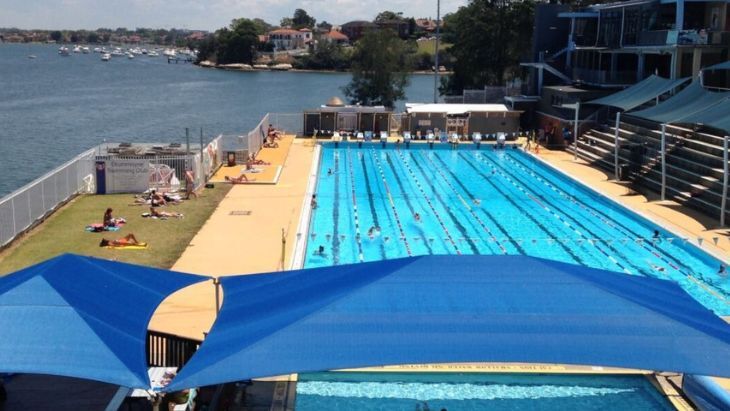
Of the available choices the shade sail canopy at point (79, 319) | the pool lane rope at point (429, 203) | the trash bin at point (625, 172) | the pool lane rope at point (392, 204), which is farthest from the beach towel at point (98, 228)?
the trash bin at point (625, 172)

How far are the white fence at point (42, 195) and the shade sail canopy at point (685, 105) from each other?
63.2 feet

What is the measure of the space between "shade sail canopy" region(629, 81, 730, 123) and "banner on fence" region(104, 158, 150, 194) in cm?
1728

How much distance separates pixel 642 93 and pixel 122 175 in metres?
20.8

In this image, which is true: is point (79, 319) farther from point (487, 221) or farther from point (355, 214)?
point (487, 221)

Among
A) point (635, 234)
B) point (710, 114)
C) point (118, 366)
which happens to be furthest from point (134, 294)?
point (710, 114)

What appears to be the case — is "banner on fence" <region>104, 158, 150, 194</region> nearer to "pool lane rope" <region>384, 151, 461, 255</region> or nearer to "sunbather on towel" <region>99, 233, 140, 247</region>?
"sunbather on towel" <region>99, 233, 140, 247</region>

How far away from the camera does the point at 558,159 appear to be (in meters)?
34.4

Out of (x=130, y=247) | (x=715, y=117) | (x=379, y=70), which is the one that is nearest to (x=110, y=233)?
(x=130, y=247)

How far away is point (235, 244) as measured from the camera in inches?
727

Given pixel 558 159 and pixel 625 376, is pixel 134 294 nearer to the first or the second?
pixel 625 376

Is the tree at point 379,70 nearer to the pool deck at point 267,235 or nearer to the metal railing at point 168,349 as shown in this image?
the pool deck at point 267,235

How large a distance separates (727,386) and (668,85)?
22.6 metres

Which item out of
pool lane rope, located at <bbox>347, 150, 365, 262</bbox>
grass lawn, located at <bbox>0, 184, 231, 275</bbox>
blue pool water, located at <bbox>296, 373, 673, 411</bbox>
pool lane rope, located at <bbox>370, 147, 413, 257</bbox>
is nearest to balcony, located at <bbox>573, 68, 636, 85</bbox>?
pool lane rope, located at <bbox>370, 147, 413, 257</bbox>

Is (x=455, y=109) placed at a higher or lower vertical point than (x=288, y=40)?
lower
